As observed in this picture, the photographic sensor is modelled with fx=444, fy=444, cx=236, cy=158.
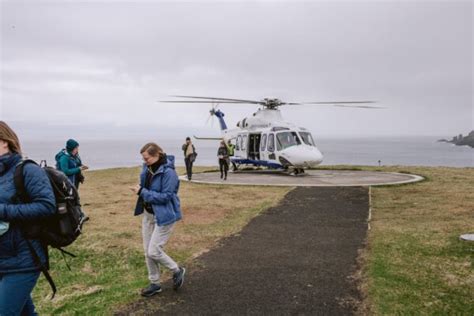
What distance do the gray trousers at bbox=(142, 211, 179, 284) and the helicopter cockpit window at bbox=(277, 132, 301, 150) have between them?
15031mm

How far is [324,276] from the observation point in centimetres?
600

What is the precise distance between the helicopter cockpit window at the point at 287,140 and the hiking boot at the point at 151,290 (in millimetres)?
15139

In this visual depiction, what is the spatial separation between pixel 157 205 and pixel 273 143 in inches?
622

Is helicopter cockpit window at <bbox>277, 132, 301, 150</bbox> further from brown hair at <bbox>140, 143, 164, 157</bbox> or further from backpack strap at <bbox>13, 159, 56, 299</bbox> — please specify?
backpack strap at <bbox>13, 159, 56, 299</bbox>

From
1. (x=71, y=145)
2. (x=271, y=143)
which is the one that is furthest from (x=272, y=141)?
(x=71, y=145)

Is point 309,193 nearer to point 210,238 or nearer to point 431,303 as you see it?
point 210,238

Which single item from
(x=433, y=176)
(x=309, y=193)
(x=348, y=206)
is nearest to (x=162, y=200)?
(x=348, y=206)

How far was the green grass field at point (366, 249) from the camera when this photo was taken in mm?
5242

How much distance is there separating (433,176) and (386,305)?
1500 centimetres

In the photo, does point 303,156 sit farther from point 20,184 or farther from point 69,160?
point 20,184

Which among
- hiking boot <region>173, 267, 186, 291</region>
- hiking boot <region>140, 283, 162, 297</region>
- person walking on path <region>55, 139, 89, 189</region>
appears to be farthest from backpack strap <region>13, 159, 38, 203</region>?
person walking on path <region>55, 139, 89, 189</region>

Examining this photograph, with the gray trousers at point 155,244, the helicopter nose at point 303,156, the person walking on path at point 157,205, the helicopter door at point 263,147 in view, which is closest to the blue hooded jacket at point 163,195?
the person walking on path at point 157,205

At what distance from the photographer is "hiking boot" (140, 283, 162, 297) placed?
5.34 meters

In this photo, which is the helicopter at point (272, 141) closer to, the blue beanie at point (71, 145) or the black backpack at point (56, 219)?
the blue beanie at point (71, 145)
